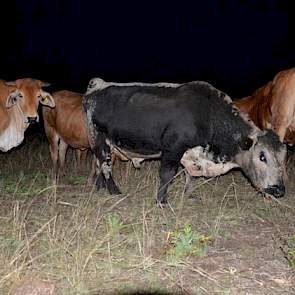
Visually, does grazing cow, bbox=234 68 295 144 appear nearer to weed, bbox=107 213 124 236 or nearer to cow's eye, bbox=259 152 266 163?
cow's eye, bbox=259 152 266 163

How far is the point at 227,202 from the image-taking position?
7.99 meters

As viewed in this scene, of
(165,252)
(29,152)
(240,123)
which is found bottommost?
(29,152)

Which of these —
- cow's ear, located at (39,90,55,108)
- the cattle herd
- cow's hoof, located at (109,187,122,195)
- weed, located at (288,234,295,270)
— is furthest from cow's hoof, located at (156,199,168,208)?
cow's ear, located at (39,90,55,108)

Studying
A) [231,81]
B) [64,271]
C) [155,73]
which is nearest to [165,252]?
[64,271]

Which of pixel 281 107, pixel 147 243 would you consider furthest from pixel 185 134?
pixel 147 243

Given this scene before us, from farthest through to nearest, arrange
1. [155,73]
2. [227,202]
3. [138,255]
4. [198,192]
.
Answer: [155,73]
[198,192]
[227,202]
[138,255]

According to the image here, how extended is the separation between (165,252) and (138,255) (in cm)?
29

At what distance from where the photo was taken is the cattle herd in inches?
307

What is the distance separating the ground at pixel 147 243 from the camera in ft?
16.9

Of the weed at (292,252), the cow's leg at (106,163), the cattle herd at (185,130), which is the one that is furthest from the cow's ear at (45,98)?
the weed at (292,252)

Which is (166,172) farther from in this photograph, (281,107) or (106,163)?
(281,107)

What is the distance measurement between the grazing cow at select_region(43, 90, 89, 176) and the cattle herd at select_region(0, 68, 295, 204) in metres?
1.11

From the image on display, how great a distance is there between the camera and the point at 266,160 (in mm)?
7746

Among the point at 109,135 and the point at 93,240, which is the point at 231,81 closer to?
the point at 109,135
